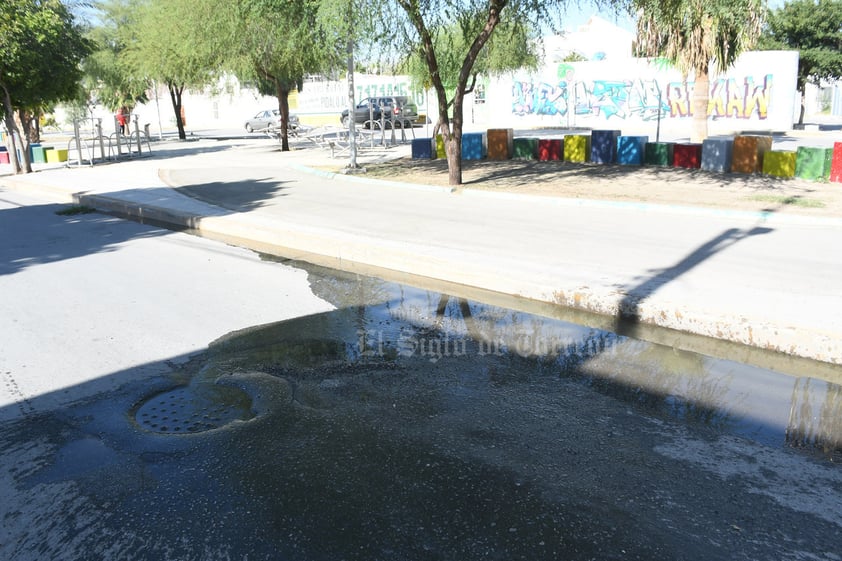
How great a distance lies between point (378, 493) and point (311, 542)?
1.75ft

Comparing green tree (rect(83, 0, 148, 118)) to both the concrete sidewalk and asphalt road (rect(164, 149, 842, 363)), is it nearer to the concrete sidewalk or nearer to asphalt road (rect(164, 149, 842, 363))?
the concrete sidewalk

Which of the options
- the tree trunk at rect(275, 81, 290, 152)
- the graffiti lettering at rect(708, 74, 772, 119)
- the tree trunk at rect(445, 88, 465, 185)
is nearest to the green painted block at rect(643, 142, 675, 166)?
the tree trunk at rect(445, 88, 465, 185)

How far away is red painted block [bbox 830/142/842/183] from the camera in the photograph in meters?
14.8

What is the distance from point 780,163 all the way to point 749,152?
0.79 metres

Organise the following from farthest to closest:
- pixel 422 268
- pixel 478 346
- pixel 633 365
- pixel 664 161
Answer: pixel 664 161 < pixel 422 268 < pixel 478 346 < pixel 633 365

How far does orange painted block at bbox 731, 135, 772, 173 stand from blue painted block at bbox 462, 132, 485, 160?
7.40 meters

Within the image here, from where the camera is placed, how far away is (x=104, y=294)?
8.23 m

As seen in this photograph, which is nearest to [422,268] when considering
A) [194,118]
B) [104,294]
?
[104,294]

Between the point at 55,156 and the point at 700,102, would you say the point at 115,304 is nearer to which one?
the point at 700,102

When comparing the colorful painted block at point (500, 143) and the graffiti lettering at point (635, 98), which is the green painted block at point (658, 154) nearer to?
the colorful painted block at point (500, 143)

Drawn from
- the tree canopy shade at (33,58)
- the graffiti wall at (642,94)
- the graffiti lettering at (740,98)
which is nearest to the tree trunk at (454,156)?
the tree canopy shade at (33,58)

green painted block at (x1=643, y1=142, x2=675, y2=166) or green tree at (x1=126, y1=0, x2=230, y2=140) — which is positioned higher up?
green tree at (x1=126, y1=0, x2=230, y2=140)

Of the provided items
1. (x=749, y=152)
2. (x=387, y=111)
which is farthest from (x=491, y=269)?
(x=387, y=111)

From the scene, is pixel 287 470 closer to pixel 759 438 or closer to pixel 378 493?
pixel 378 493
